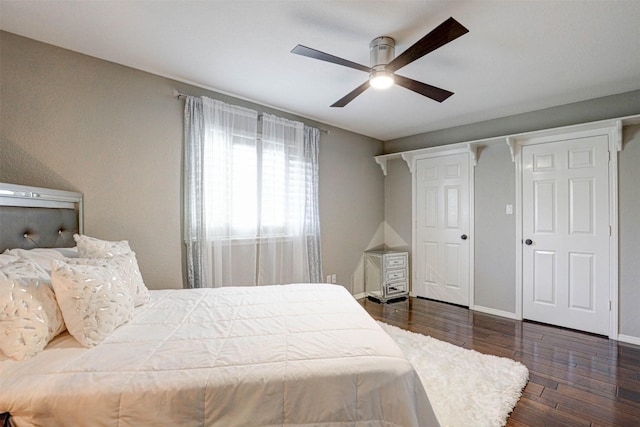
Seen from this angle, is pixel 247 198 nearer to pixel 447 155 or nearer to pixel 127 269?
pixel 127 269

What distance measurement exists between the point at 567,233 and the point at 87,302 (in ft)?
14.1

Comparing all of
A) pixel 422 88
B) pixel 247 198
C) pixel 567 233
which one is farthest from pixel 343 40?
pixel 567 233

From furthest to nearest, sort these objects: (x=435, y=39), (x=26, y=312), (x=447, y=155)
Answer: (x=447, y=155) → (x=435, y=39) → (x=26, y=312)

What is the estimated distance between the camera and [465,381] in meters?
2.13

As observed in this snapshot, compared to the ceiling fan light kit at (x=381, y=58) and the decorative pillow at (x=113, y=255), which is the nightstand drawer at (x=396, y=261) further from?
the decorative pillow at (x=113, y=255)

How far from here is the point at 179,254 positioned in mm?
2732

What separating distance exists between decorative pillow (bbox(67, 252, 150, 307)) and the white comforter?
0.36 metres

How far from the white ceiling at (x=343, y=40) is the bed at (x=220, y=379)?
1850 mm

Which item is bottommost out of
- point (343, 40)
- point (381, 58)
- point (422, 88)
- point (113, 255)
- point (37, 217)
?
point (113, 255)

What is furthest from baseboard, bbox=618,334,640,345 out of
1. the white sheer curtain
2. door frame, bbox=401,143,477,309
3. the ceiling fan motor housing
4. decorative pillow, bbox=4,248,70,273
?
decorative pillow, bbox=4,248,70,273

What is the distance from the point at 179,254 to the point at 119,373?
5.64 ft

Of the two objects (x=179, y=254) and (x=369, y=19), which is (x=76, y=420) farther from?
(x=369, y=19)

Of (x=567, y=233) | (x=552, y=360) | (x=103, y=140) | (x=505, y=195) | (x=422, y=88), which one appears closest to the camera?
(x=422, y=88)

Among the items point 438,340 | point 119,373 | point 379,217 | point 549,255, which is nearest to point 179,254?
point 119,373
